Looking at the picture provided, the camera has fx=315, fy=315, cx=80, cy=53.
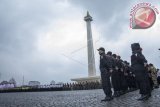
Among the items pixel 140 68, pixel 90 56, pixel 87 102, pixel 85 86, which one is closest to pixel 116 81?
pixel 87 102

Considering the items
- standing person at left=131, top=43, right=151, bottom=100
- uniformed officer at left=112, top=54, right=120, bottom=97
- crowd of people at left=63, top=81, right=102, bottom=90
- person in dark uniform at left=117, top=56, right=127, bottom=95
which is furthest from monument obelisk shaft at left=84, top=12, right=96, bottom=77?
standing person at left=131, top=43, right=151, bottom=100

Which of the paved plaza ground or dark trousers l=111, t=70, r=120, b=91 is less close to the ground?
dark trousers l=111, t=70, r=120, b=91

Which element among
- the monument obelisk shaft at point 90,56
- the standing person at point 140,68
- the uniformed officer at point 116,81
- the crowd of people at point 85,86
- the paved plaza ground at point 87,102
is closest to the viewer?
the paved plaza ground at point 87,102

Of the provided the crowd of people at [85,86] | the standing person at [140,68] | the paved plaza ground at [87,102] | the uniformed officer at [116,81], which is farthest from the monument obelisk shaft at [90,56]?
the standing person at [140,68]

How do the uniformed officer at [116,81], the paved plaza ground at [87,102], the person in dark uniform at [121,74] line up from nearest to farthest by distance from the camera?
the paved plaza ground at [87,102] → the uniformed officer at [116,81] → the person in dark uniform at [121,74]

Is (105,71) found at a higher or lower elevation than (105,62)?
lower

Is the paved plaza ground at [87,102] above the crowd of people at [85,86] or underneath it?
underneath

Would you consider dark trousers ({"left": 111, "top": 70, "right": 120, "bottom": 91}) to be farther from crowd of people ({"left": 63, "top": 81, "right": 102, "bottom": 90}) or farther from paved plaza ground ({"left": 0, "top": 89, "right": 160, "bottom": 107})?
crowd of people ({"left": 63, "top": 81, "right": 102, "bottom": 90})

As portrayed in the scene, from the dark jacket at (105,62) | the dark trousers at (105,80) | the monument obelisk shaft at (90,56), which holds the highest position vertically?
the monument obelisk shaft at (90,56)

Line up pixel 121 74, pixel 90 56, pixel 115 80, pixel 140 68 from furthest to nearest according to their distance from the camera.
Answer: pixel 90 56, pixel 121 74, pixel 115 80, pixel 140 68

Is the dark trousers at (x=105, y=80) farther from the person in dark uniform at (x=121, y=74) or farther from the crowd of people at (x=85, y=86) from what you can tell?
the crowd of people at (x=85, y=86)

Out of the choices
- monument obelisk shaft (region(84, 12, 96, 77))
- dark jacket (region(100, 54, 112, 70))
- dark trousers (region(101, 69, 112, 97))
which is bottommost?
dark trousers (region(101, 69, 112, 97))

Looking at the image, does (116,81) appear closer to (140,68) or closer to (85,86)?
(140,68)

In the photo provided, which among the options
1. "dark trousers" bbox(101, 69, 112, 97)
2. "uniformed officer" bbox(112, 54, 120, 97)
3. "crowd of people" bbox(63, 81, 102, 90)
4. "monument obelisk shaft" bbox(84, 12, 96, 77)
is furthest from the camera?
"monument obelisk shaft" bbox(84, 12, 96, 77)
